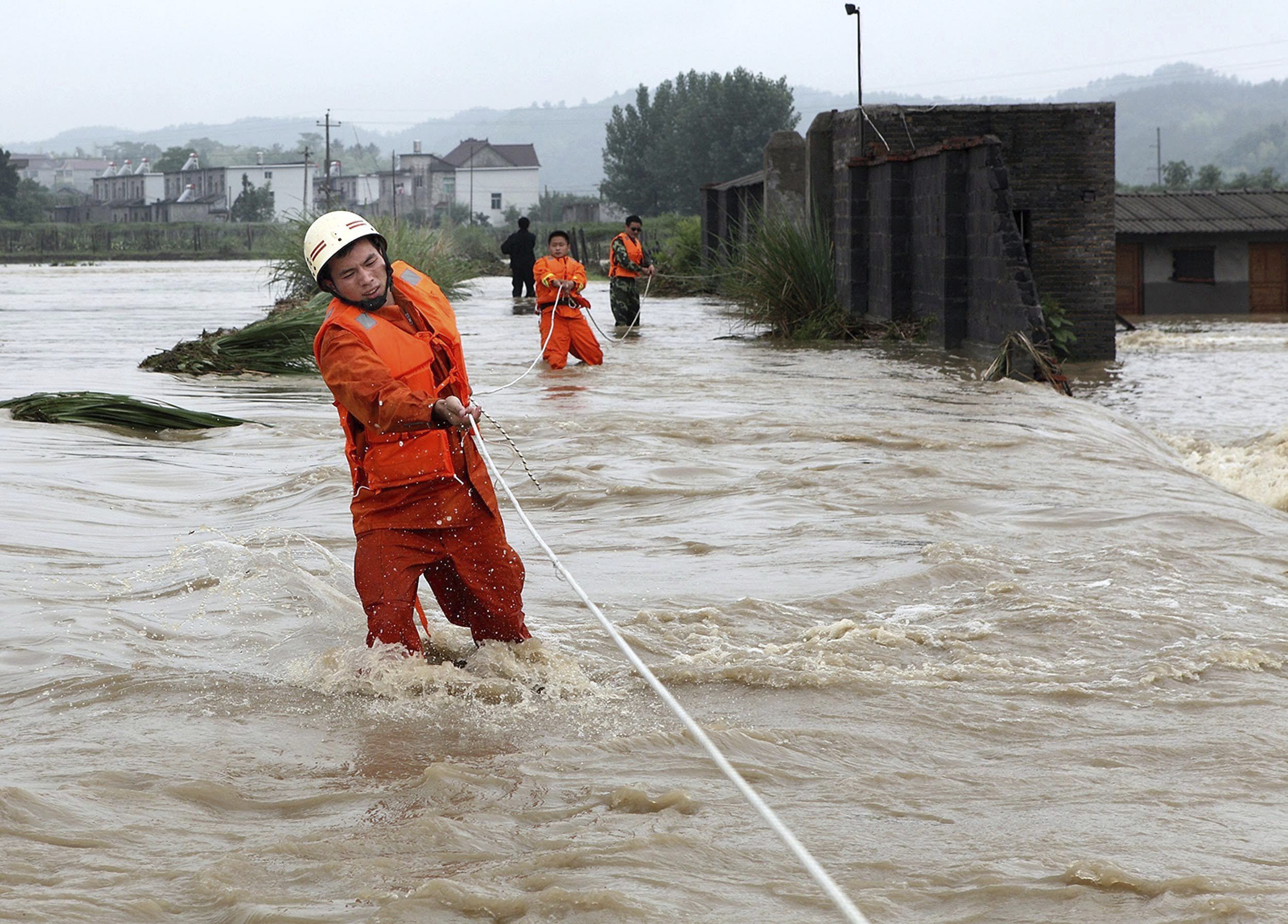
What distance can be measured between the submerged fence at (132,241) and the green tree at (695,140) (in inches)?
978

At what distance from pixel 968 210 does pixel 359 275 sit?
545 inches

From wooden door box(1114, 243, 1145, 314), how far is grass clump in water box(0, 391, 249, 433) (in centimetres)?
2847

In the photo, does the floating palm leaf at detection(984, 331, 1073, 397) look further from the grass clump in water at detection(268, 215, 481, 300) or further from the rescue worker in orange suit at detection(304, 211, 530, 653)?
the grass clump in water at detection(268, 215, 481, 300)

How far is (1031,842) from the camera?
3.39 metres

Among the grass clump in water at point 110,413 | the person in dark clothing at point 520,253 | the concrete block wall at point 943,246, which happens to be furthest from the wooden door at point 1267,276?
the grass clump in water at point 110,413

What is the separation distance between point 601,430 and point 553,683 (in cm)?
614

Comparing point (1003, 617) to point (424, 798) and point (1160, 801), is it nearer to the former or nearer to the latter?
point (1160, 801)

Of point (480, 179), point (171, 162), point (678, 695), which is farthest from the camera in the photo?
point (171, 162)

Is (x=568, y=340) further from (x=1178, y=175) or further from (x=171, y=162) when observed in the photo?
(x=171, y=162)

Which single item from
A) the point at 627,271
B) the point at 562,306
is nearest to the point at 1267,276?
the point at 627,271

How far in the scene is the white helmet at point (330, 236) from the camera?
4379mm

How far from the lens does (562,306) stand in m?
15.2

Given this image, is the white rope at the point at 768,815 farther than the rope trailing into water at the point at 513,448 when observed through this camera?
No

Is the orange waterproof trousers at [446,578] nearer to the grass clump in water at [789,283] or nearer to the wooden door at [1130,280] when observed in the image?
the grass clump in water at [789,283]
